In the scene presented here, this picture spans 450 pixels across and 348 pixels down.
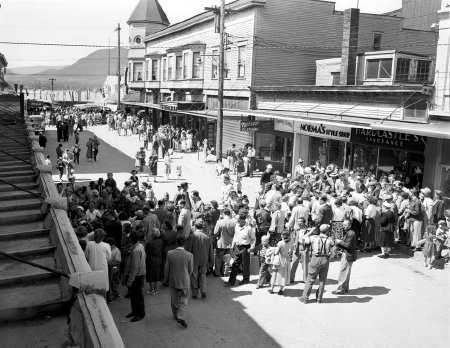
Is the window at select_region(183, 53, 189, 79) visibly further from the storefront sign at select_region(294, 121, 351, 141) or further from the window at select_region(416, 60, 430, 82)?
the window at select_region(416, 60, 430, 82)

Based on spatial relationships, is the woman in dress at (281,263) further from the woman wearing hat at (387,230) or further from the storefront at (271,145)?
the storefront at (271,145)

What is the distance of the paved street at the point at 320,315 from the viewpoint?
28.7ft

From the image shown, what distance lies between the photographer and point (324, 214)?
12.7 metres

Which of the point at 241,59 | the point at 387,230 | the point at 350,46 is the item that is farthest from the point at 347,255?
the point at 241,59

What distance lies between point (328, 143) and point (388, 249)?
11.0m

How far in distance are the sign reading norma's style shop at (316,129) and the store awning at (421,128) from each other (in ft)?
11.2

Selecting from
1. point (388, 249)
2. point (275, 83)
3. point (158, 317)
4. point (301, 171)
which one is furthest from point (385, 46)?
point (158, 317)

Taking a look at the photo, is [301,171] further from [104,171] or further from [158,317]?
[158,317]

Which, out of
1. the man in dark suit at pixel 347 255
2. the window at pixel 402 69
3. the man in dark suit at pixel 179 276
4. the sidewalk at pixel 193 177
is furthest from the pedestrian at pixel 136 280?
the window at pixel 402 69

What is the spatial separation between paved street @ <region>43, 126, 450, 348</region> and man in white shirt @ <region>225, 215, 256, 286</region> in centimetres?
40

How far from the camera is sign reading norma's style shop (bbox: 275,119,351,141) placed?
21938mm

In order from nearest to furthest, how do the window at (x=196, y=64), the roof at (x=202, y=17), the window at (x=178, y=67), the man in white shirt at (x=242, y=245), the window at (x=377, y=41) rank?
the man in white shirt at (x=242, y=245)
the roof at (x=202, y=17)
the window at (x=377, y=41)
the window at (x=196, y=64)
the window at (x=178, y=67)

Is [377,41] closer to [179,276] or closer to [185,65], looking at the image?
[185,65]

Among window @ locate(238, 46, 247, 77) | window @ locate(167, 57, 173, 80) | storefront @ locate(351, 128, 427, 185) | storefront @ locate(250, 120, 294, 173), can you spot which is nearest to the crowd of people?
storefront @ locate(351, 128, 427, 185)
